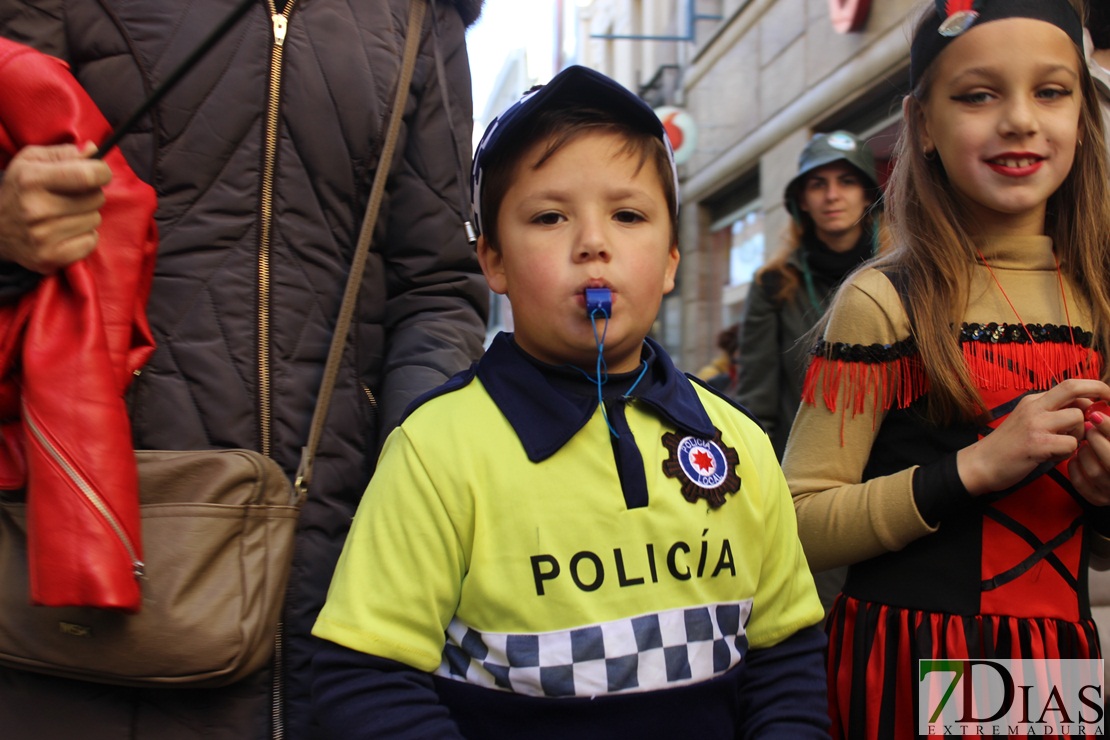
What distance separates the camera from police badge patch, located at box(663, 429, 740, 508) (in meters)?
1.45

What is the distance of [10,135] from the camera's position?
133 centimetres

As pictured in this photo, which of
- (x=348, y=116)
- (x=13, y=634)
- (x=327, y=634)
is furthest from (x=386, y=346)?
(x=13, y=634)

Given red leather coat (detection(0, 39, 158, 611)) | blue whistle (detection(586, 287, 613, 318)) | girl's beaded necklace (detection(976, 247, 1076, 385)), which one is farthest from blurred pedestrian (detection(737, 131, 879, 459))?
red leather coat (detection(0, 39, 158, 611))

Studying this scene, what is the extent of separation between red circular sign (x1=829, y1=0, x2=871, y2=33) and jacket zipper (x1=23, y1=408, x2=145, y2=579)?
7217 mm

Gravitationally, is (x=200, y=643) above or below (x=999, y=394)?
below

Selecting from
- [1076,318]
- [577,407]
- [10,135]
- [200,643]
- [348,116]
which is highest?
[348,116]

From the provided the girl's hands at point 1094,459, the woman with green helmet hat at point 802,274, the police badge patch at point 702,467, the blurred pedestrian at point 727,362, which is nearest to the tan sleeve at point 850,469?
the girl's hands at point 1094,459

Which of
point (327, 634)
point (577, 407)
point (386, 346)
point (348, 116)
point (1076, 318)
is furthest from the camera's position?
point (1076, 318)

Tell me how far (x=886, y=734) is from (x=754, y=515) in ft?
1.89

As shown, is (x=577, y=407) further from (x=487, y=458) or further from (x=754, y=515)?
(x=754, y=515)

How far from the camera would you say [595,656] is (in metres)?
1.33

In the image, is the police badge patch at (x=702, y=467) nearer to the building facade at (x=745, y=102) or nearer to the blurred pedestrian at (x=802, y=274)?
the blurred pedestrian at (x=802, y=274)

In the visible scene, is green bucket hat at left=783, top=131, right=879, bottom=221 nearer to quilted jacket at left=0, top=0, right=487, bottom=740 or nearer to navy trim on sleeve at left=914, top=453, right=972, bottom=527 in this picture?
navy trim on sleeve at left=914, top=453, right=972, bottom=527

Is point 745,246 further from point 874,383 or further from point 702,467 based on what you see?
point 702,467
